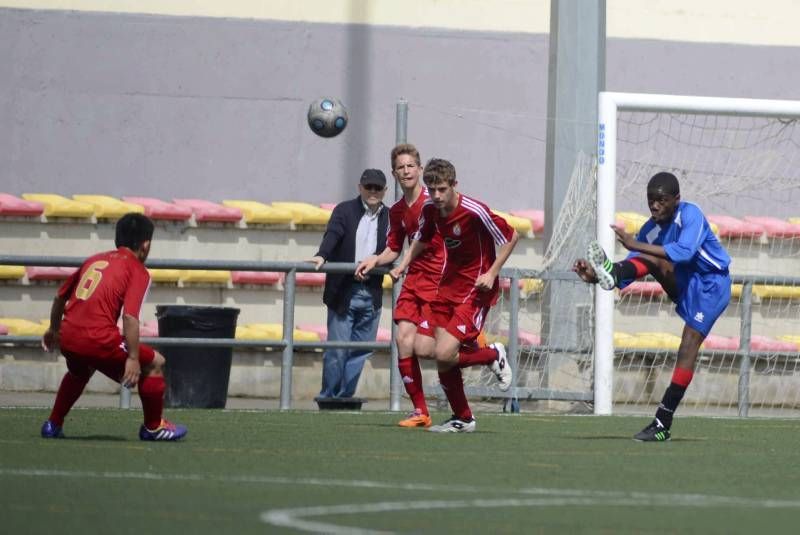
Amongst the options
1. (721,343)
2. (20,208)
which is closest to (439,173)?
(721,343)

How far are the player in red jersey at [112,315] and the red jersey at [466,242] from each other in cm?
263

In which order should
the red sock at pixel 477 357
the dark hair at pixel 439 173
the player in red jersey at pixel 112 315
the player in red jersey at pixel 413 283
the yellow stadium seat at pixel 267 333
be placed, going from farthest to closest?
the yellow stadium seat at pixel 267 333, the player in red jersey at pixel 413 283, the red sock at pixel 477 357, the dark hair at pixel 439 173, the player in red jersey at pixel 112 315

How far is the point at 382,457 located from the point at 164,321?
5776mm

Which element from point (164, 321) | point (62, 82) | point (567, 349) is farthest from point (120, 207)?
point (567, 349)

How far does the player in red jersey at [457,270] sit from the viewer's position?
11.2m

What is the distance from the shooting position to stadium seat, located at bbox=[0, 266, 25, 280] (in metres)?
17.9

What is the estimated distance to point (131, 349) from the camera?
29.5ft

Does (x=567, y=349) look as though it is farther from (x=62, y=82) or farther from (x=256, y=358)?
(x=62, y=82)

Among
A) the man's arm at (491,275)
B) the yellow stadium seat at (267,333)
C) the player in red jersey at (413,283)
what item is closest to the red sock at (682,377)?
the man's arm at (491,275)

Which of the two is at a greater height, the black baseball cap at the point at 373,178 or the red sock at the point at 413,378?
the black baseball cap at the point at 373,178

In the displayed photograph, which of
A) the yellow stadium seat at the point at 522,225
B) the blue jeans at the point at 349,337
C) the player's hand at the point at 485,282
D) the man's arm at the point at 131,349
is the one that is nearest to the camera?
the man's arm at the point at 131,349

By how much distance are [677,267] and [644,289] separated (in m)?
6.89

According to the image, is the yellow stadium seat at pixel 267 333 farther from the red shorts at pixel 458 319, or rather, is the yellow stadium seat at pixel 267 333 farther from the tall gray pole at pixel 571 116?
the red shorts at pixel 458 319

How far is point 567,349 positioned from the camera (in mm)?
15375
